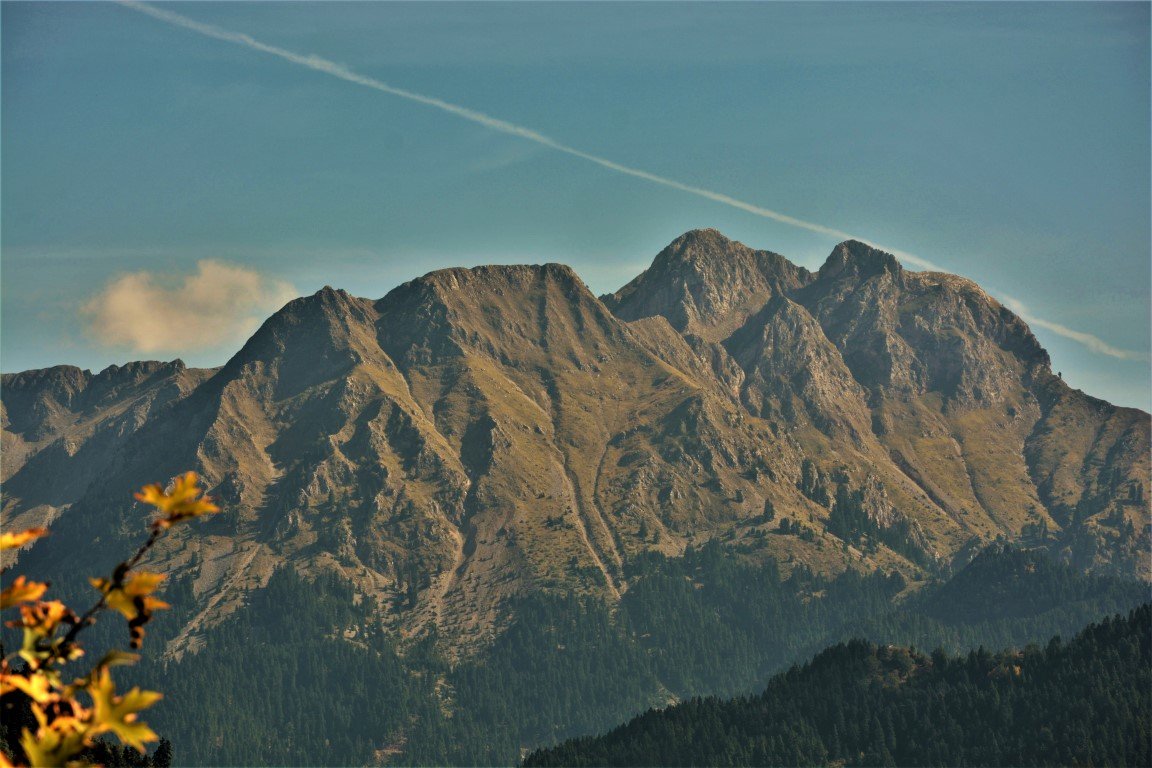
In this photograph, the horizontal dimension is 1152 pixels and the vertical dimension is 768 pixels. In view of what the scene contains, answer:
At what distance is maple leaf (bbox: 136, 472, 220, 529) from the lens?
1205 cm

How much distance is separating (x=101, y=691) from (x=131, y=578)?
1.32 m

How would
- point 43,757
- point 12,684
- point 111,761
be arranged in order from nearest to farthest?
point 43,757
point 12,684
point 111,761

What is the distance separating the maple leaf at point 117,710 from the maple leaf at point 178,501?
1.38 metres

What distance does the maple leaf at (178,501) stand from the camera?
12.1m

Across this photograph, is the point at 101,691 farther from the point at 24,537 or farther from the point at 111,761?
the point at 111,761

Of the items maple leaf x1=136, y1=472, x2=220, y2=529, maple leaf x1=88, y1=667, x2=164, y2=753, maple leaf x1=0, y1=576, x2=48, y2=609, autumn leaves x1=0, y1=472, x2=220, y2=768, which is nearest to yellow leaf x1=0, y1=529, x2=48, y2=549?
autumn leaves x1=0, y1=472, x2=220, y2=768

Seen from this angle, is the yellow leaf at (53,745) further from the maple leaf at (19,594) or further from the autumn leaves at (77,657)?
the maple leaf at (19,594)

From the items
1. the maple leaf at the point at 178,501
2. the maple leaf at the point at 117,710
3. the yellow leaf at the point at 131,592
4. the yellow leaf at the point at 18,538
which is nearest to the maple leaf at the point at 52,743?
the maple leaf at the point at 117,710

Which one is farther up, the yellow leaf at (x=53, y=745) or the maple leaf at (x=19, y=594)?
the maple leaf at (x=19, y=594)

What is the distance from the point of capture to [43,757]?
36.2 ft

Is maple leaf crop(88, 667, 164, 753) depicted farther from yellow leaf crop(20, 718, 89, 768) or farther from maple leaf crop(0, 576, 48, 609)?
maple leaf crop(0, 576, 48, 609)

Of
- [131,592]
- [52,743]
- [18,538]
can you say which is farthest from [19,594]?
[52,743]

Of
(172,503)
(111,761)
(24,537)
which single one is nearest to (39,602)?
(24,537)

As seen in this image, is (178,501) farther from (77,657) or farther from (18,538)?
(77,657)
